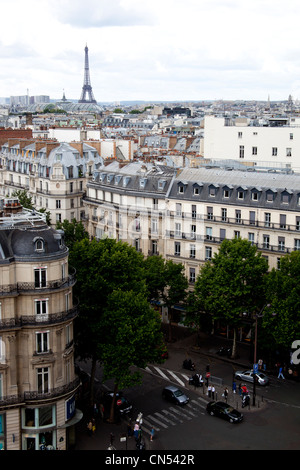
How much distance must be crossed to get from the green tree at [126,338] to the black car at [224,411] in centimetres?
592

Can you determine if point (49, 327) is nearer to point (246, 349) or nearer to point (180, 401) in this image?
point (180, 401)

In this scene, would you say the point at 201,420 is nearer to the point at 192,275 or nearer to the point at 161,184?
the point at 192,275

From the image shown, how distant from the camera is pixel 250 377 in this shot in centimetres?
5469

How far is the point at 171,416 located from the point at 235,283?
15.0 meters

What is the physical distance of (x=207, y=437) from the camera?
146 ft

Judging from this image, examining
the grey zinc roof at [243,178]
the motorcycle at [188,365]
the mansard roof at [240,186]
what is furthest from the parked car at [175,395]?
the grey zinc roof at [243,178]

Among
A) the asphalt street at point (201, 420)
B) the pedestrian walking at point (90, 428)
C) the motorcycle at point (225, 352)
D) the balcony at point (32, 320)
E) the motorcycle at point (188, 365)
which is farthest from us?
the motorcycle at point (225, 352)

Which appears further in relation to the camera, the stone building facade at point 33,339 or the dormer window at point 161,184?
the dormer window at point 161,184

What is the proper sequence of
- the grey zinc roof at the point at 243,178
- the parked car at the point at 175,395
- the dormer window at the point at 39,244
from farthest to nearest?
the grey zinc roof at the point at 243,178
the parked car at the point at 175,395
the dormer window at the point at 39,244

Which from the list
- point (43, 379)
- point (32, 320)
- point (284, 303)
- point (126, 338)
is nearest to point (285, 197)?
point (284, 303)

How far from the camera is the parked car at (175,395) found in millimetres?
50656

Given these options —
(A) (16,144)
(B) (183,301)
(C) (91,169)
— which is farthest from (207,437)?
(A) (16,144)

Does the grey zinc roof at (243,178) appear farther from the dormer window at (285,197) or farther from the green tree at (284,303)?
the green tree at (284,303)

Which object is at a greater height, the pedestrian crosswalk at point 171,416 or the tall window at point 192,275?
the tall window at point 192,275
